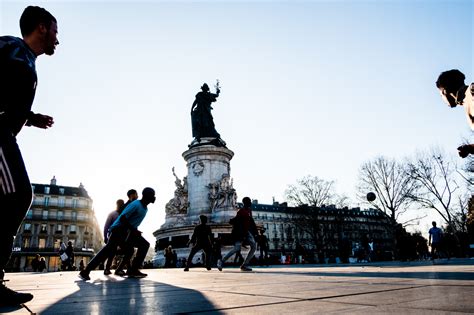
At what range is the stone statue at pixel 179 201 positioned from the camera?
93.1 feet

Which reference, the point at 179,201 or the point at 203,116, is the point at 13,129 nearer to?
the point at 179,201

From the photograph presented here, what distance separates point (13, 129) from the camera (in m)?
2.43

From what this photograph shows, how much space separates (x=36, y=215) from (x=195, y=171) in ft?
179

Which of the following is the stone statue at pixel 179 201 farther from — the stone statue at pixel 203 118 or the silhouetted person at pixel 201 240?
the silhouetted person at pixel 201 240

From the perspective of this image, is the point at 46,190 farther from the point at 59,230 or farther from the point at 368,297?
the point at 368,297

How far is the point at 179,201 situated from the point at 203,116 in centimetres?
770

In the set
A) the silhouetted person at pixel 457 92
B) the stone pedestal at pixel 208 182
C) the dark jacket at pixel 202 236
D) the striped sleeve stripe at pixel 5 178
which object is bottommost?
the dark jacket at pixel 202 236

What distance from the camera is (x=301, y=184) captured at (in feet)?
165

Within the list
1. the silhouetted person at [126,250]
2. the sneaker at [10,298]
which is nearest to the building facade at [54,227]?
the silhouetted person at [126,250]

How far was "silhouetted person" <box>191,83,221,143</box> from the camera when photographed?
29.7m

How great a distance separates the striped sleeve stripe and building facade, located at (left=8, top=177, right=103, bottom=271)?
69.2 meters

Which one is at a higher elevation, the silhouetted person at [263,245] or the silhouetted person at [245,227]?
the silhouetted person at [245,227]

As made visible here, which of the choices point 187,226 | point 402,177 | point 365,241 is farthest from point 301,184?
point 187,226

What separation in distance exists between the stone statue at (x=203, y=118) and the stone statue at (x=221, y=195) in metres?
3.66
